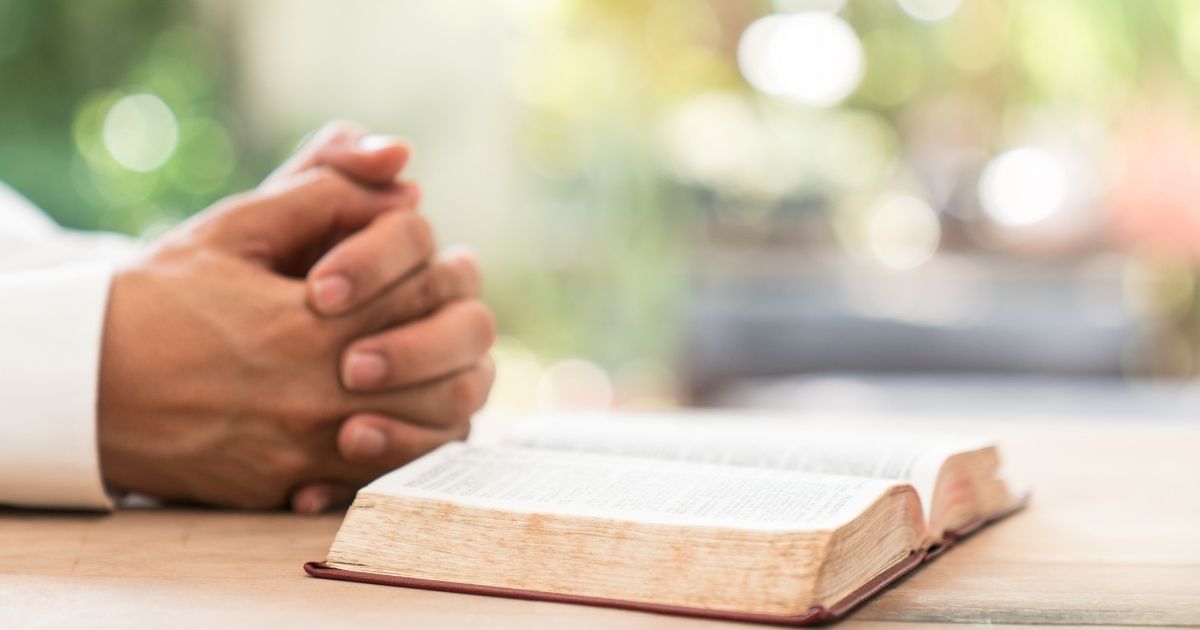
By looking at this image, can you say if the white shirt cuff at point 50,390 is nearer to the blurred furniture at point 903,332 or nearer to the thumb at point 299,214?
the thumb at point 299,214

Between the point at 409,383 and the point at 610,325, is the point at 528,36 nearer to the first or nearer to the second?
the point at 610,325

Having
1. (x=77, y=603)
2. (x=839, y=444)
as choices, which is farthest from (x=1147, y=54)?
(x=77, y=603)

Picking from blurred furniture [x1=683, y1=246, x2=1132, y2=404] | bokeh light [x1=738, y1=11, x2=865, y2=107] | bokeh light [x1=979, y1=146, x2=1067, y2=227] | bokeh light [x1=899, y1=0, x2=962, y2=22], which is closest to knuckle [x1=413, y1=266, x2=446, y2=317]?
blurred furniture [x1=683, y1=246, x2=1132, y2=404]

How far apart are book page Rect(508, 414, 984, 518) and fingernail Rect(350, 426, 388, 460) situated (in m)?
0.10

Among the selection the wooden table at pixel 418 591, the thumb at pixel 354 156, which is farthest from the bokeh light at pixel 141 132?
the wooden table at pixel 418 591

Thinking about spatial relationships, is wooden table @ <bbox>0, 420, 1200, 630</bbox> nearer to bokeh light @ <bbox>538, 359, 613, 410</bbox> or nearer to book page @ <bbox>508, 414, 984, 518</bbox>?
book page @ <bbox>508, 414, 984, 518</bbox>

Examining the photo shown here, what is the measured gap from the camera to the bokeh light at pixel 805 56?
5.49m

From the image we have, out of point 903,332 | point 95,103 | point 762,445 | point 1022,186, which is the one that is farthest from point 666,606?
point 1022,186

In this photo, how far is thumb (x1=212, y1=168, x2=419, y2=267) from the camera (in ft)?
2.34

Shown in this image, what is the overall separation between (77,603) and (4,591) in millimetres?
44

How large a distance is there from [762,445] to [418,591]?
270mm

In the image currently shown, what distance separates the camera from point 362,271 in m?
0.69

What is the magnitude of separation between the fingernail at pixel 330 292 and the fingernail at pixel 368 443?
0.07 meters

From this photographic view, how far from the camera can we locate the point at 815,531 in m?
0.46
